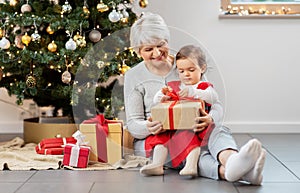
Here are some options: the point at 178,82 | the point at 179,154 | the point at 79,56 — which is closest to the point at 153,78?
the point at 178,82

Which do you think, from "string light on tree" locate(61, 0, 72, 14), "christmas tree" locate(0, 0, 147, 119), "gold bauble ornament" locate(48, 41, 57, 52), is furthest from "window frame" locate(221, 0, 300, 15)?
"gold bauble ornament" locate(48, 41, 57, 52)

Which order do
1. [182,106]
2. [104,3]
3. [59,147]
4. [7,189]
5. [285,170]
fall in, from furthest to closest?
[104,3] → [59,147] → [285,170] → [182,106] → [7,189]

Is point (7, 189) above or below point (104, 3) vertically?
below

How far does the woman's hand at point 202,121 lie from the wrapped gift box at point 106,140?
15.3 inches

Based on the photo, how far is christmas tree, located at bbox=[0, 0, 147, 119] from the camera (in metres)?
2.63

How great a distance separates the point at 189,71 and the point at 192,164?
0.35 metres

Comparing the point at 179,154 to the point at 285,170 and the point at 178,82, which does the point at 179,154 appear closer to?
the point at 178,82

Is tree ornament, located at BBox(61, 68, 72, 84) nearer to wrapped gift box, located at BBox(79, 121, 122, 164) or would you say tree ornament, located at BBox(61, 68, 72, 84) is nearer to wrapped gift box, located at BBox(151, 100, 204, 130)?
wrapped gift box, located at BBox(79, 121, 122, 164)

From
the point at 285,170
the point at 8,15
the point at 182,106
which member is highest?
the point at 8,15

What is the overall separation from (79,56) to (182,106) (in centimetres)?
81

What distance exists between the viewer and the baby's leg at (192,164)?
203 centimetres

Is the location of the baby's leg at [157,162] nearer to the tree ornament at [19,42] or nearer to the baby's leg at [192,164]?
the baby's leg at [192,164]

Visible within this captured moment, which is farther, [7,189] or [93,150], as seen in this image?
[93,150]

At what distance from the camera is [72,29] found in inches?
104
